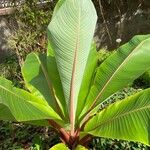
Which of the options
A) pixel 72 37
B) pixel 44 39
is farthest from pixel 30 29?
pixel 72 37

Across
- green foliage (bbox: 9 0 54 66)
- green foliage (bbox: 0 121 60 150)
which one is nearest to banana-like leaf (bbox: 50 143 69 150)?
green foliage (bbox: 0 121 60 150)

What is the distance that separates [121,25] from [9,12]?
2.40 metres

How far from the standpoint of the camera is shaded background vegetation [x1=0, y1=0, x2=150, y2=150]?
496 centimetres

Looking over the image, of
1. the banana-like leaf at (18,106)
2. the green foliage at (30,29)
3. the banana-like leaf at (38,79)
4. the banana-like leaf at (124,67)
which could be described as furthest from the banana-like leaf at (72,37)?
the green foliage at (30,29)

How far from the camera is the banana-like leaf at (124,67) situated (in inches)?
175

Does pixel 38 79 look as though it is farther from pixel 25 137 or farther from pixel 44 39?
pixel 44 39

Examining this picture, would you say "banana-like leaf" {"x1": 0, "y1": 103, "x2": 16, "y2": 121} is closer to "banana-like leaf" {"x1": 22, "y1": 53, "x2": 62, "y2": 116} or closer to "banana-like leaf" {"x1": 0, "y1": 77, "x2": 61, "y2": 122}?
"banana-like leaf" {"x1": 0, "y1": 77, "x2": 61, "y2": 122}

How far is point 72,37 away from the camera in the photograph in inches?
158

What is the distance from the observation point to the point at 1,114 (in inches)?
152

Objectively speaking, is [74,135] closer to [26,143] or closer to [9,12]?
[26,143]

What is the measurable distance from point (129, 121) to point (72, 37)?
2.98ft

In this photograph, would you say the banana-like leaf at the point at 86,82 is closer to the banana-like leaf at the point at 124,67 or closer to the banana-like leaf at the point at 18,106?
the banana-like leaf at the point at 124,67

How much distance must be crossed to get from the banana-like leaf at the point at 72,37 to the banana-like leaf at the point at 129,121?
1.52 ft

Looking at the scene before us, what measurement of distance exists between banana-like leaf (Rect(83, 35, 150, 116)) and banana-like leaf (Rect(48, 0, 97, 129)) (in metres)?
0.29
